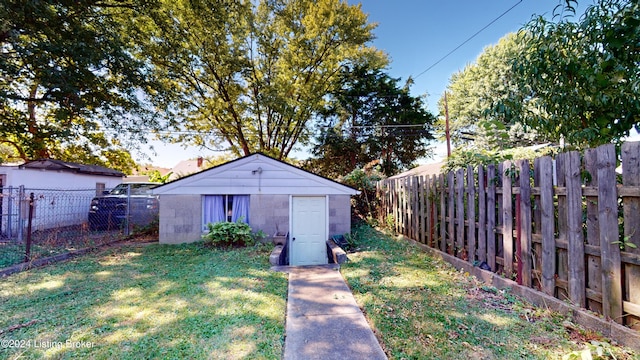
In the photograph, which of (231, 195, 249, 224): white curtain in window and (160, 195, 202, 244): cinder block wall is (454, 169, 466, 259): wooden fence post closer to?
(231, 195, 249, 224): white curtain in window

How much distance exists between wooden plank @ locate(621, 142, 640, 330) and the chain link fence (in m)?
9.79

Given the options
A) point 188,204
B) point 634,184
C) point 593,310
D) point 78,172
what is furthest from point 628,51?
point 78,172

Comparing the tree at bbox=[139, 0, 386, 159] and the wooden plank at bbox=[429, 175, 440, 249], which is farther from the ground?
the tree at bbox=[139, 0, 386, 159]

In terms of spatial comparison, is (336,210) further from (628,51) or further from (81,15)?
(81,15)

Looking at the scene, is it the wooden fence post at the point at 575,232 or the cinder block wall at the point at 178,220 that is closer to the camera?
the wooden fence post at the point at 575,232

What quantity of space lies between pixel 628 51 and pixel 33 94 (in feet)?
56.4

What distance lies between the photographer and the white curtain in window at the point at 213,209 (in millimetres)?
8078

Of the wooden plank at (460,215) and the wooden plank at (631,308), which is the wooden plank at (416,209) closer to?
the wooden plank at (460,215)

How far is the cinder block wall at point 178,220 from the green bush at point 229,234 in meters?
0.72

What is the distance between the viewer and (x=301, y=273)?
5.31 meters

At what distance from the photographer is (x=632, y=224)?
94.3 inches

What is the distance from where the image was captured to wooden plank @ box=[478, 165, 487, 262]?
14.1ft

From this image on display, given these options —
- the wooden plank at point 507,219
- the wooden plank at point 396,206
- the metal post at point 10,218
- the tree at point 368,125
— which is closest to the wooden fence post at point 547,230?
the wooden plank at point 507,219

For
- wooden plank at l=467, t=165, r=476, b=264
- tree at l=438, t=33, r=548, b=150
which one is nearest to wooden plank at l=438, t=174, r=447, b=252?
wooden plank at l=467, t=165, r=476, b=264
